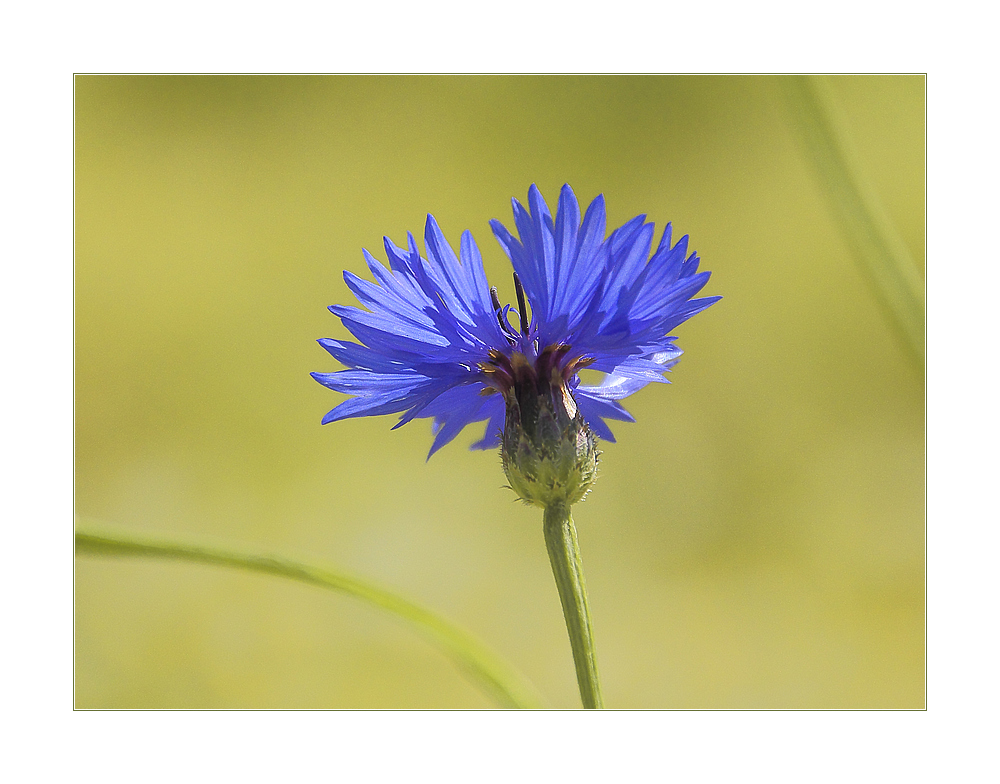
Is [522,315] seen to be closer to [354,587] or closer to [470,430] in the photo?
[354,587]

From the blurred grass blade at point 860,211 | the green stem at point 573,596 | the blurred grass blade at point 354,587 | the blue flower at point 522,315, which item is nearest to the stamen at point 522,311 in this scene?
the blue flower at point 522,315

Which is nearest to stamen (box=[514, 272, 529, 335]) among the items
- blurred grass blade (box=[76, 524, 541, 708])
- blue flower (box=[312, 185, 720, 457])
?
blue flower (box=[312, 185, 720, 457])

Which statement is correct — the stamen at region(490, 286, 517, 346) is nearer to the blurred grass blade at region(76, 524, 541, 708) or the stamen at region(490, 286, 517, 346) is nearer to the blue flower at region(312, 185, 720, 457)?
the blue flower at region(312, 185, 720, 457)

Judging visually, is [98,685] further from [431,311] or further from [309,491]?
[431,311]

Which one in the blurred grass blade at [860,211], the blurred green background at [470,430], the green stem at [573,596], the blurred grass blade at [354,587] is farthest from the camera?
the blurred green background at [470,430]

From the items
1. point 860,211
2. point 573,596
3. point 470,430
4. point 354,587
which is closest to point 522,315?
point 573,596

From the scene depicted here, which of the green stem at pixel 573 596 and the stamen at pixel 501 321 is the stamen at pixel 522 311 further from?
the green stem at pixel 573 596

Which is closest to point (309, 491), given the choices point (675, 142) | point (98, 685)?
point (98, 685)
